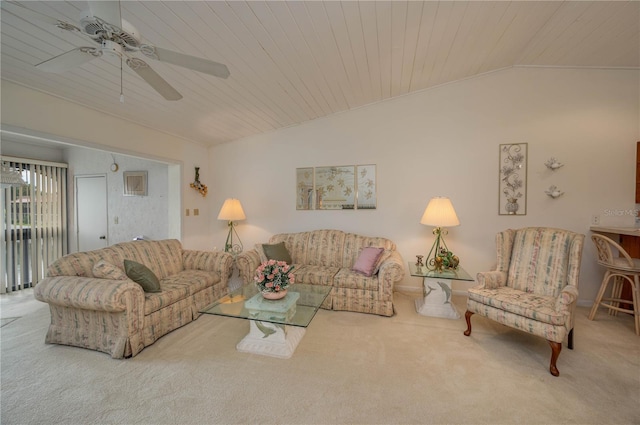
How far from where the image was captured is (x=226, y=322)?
2805 mm

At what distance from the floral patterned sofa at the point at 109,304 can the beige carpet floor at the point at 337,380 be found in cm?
12

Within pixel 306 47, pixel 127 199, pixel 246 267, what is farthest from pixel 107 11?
pixel 127 199

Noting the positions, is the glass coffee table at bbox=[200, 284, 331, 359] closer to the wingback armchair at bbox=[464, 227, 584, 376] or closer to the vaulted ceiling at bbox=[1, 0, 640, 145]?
the wingback armchair at bbox=[464, 227, 584, 376]

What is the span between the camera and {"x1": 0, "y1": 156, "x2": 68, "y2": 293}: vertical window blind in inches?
152

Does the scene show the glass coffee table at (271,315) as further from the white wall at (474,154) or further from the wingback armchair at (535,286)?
the white wall at (474,154)

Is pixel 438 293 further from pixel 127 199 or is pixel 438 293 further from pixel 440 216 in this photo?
pixel 127 199

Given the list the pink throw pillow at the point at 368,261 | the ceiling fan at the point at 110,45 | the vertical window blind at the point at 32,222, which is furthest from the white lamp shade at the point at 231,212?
the vertical window blind at the point at 32,222

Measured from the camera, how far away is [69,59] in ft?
4.88

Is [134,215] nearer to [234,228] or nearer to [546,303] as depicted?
[234,228]

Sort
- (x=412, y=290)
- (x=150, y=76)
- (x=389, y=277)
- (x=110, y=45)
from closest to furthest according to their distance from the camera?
(x=110, y=45)
(x=150, y=76)
(x=389, y=277)
(x=412, y=290)

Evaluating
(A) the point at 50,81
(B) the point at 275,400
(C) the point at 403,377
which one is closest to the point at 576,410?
(C) the point at 403,377

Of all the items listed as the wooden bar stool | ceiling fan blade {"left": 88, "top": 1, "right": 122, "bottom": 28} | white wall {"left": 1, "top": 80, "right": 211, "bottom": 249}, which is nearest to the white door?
white wall {"left": 1, "top": 80, "right": 211, "bottom": 249}

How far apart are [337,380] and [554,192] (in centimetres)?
352

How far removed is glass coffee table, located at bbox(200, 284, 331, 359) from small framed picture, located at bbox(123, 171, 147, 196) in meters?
3.04
